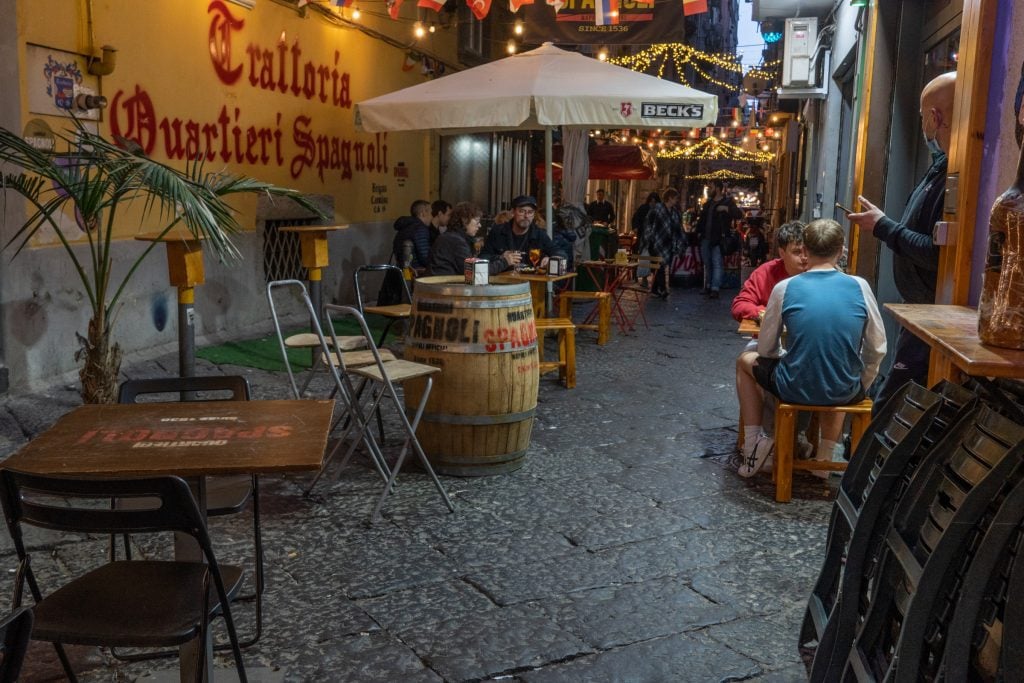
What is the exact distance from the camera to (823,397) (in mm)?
4926

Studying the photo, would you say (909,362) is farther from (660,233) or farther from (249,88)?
(660,233)

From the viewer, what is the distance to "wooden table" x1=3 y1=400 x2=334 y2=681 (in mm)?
2576

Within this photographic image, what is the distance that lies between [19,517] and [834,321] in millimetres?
3795

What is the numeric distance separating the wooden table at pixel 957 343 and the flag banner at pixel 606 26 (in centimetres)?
927

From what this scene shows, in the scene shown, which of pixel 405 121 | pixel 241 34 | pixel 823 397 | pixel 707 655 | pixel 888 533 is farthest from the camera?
pixel 241 34

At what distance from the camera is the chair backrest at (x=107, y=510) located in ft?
7.66

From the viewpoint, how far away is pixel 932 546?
2150mm

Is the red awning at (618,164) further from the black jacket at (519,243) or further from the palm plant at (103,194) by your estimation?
the palm plant at (103,194)

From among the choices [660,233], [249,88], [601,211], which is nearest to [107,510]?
[249,88]

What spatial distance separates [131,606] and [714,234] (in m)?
13.3

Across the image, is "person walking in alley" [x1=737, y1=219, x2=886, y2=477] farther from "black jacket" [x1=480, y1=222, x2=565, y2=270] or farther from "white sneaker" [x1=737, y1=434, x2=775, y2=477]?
"black jacket" [x1=480, y1=222, x2=565, y2=270]

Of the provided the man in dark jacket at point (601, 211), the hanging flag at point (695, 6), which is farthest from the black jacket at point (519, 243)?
the man in dark jacket at point (601, 211)

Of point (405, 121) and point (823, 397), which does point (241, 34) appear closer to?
point (405, 121)

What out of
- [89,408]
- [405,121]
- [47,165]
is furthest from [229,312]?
[89,408]
